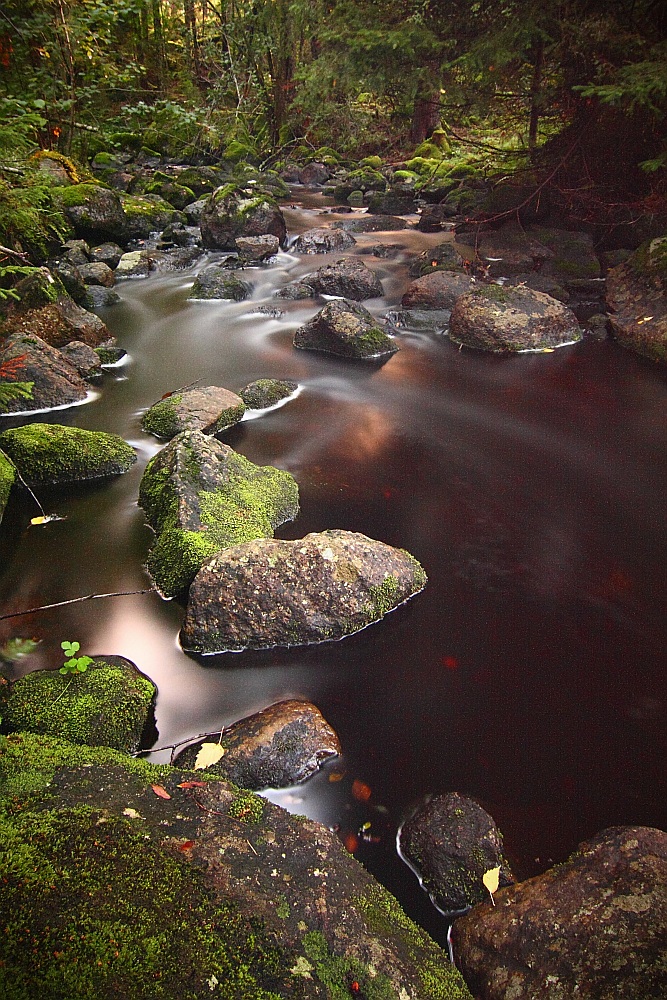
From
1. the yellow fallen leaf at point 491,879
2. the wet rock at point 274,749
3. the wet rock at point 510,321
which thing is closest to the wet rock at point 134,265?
the wet rock at point 510,321

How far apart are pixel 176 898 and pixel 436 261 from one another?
38.7 ft

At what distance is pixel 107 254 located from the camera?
12.2 m

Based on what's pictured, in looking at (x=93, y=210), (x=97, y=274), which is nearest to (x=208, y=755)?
(x=97, y=274)

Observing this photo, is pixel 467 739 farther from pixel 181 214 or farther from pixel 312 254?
pixel 181 214

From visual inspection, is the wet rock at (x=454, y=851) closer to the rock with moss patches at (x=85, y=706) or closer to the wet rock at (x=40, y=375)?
the rock with moss patches at (x=85, y=706)

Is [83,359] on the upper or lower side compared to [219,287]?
lower

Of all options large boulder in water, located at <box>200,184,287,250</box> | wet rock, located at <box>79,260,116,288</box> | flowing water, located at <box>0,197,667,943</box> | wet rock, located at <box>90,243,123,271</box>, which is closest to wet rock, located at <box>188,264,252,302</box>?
wet rock, located at <box>79,260,116,288</box>

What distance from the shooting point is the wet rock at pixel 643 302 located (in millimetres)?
8500

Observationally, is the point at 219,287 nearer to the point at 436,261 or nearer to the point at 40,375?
the point at 436,261

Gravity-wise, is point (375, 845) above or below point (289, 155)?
below

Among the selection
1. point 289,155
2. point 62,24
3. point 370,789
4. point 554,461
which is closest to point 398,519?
point 554,461

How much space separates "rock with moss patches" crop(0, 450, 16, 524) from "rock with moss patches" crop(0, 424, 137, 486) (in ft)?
0.69

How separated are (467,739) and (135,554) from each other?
9.15 ft

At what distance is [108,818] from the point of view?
6.99 feet
